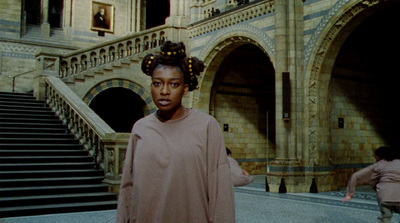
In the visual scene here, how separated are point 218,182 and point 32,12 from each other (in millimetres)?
18651

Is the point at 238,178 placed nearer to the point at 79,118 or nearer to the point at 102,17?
the point at 79,118

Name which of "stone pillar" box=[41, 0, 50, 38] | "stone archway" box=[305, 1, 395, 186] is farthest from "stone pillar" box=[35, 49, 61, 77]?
"stone archway" box=[305, 1, 395, 186]

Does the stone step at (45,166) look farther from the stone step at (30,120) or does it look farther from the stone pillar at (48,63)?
the stone pillar at (48,63)

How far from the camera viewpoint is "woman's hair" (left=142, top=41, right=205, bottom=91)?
2.38 metres

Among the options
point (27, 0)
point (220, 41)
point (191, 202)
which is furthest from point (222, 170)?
point (27, 0)

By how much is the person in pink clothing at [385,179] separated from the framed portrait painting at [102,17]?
16.5 meters

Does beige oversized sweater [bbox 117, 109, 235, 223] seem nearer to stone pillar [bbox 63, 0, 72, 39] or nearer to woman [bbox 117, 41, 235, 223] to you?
woman [bbox 117, 41, 235, 223]

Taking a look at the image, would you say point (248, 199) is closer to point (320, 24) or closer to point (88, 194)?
point (88, 194)

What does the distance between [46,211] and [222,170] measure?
238 inches

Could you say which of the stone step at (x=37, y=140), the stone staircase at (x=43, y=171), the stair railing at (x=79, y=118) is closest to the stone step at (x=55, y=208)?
the stone staircase at (x=43, y=171)

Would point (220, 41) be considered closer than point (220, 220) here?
No

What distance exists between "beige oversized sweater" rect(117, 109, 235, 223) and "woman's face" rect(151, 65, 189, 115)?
0.09 metres

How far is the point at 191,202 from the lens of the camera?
2.21m

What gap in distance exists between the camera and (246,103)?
17.2 metres
